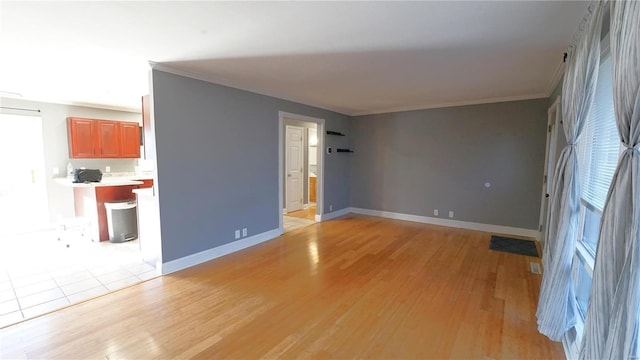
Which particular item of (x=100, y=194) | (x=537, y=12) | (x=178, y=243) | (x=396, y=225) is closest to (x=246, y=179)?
(x=178, y=243)

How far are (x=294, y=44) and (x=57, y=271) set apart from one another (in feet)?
12.5

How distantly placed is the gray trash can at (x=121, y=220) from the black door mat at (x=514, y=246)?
5700 millimetres

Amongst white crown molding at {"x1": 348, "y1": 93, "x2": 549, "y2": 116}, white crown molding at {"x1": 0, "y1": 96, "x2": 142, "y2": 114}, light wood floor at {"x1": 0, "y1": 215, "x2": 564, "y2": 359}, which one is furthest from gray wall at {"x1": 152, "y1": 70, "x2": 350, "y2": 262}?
white crown molding at {"x1": 0, "y1": 96, "x2": 142, "y2": 114}

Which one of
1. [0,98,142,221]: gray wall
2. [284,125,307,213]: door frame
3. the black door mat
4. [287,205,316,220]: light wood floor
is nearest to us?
the black door mat

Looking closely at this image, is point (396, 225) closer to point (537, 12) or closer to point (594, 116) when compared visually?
point (594, 116)

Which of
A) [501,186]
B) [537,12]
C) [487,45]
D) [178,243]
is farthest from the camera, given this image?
[501,186]

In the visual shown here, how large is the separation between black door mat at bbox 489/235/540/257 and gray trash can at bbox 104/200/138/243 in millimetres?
5700

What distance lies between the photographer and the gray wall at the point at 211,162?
3.28m

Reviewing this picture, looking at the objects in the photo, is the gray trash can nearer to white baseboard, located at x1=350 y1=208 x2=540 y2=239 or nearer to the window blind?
white baseboard, located at x1=350 y1=208 x2=540 y2=239

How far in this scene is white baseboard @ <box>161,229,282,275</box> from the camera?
3.36 metres

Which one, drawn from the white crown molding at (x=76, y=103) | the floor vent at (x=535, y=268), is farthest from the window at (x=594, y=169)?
the white crown molding at (x=76, y=103)

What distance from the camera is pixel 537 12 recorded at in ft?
6.42

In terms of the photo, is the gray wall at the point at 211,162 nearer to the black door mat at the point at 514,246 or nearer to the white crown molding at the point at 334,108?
the white crown molding at the point at 334,108

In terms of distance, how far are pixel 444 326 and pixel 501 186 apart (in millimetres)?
3654
